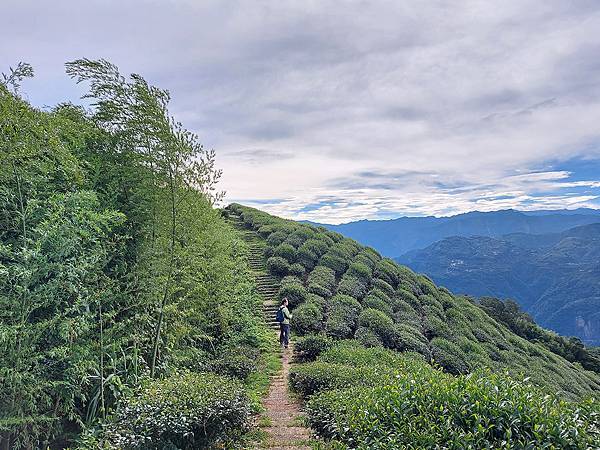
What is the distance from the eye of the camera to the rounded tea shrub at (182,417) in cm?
482

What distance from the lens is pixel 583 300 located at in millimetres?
139750

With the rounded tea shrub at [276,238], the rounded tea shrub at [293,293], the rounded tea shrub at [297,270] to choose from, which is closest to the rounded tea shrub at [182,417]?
the rounded tea shrub at [293,293]

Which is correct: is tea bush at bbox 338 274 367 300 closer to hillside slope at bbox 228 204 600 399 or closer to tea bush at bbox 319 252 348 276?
hillside slope at bbox 228 204 600 399

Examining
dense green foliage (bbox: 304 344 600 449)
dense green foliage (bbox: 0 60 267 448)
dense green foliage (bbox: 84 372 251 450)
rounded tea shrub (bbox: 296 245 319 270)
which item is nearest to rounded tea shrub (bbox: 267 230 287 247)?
rounded tea shrub (bbox: 296 245 319 270)

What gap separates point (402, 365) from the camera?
7.77 metres

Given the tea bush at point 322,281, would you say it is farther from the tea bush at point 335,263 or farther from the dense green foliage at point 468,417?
the dense green foliage at point 468,417

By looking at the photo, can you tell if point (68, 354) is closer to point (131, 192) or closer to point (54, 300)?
point (54, 300)

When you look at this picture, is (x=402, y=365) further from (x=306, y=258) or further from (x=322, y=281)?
(x=306, y=258)

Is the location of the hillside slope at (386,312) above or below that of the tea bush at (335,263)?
below

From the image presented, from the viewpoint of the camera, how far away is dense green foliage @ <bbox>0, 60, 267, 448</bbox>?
5.39 m

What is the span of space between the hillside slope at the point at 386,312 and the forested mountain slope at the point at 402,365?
5cm

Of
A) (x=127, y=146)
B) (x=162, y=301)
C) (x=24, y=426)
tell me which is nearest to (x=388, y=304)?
(x=162, y=301)

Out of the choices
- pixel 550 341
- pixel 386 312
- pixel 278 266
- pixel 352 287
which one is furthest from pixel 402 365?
pixel 550 341

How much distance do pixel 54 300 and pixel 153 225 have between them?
84.9 inches
